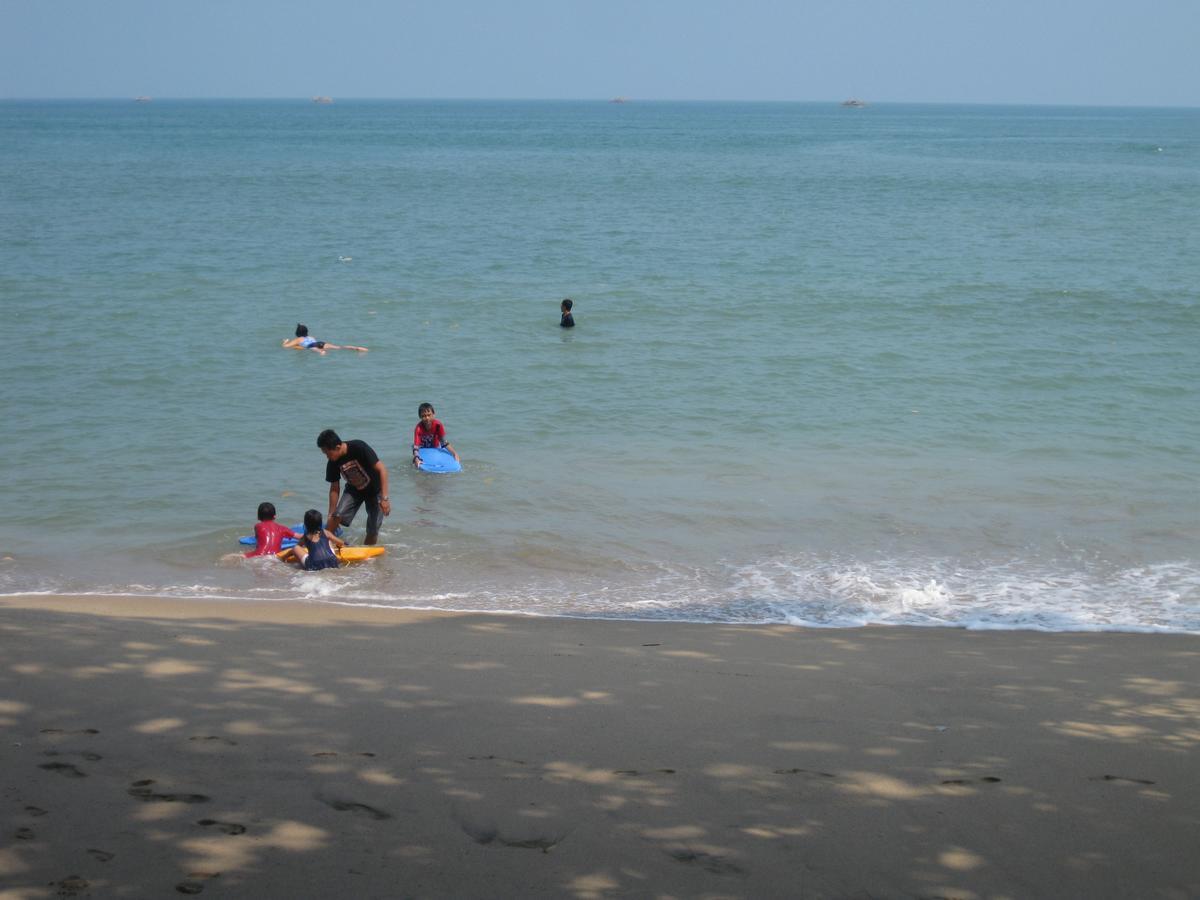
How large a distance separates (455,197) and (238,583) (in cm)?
4124

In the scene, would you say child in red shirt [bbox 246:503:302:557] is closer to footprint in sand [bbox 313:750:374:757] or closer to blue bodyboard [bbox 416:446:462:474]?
blue bodyboard [bbox 416:446:462:474]

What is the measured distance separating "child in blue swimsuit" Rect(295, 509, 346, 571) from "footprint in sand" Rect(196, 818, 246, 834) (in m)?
5.71

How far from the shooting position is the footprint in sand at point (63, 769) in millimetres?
5277

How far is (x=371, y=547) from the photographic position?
36.4 feet

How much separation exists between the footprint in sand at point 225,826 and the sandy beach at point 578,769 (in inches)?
0.7

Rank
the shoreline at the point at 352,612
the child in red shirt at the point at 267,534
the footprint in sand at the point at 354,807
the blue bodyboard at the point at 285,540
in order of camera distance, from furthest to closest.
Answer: the blue bodyboard at the point at 285,540, the child in red shirt at the point at 267,534, the shoreline at the point at 352,612, the footprint in sand at the point at 354,807

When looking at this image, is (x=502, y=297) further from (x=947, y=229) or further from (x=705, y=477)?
(x=947, y=229)

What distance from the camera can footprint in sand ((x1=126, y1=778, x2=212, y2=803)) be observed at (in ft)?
16.6

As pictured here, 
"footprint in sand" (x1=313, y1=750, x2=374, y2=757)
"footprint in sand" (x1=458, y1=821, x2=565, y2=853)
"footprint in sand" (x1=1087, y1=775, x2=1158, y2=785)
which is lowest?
"footprint in sand" (x1=1087, y1=775, x2=1158, y2=785)

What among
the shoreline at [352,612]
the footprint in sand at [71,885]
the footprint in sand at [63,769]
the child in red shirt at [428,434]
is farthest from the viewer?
the child in red shirt at [428,434]

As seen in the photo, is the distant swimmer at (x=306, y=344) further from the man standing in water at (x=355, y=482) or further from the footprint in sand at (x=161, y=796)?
the footprint in sand at (x=161, y=796)

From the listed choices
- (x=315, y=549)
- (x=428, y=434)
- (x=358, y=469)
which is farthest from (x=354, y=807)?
(x=428, y=434)

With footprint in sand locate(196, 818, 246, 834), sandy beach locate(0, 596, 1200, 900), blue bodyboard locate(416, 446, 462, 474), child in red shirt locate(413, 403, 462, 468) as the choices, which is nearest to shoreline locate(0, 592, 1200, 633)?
sandy beach locate(0, 596, 1200, 900)

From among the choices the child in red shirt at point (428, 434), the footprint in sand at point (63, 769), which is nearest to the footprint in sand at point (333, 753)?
the footprint in sand at point (63, 769)
